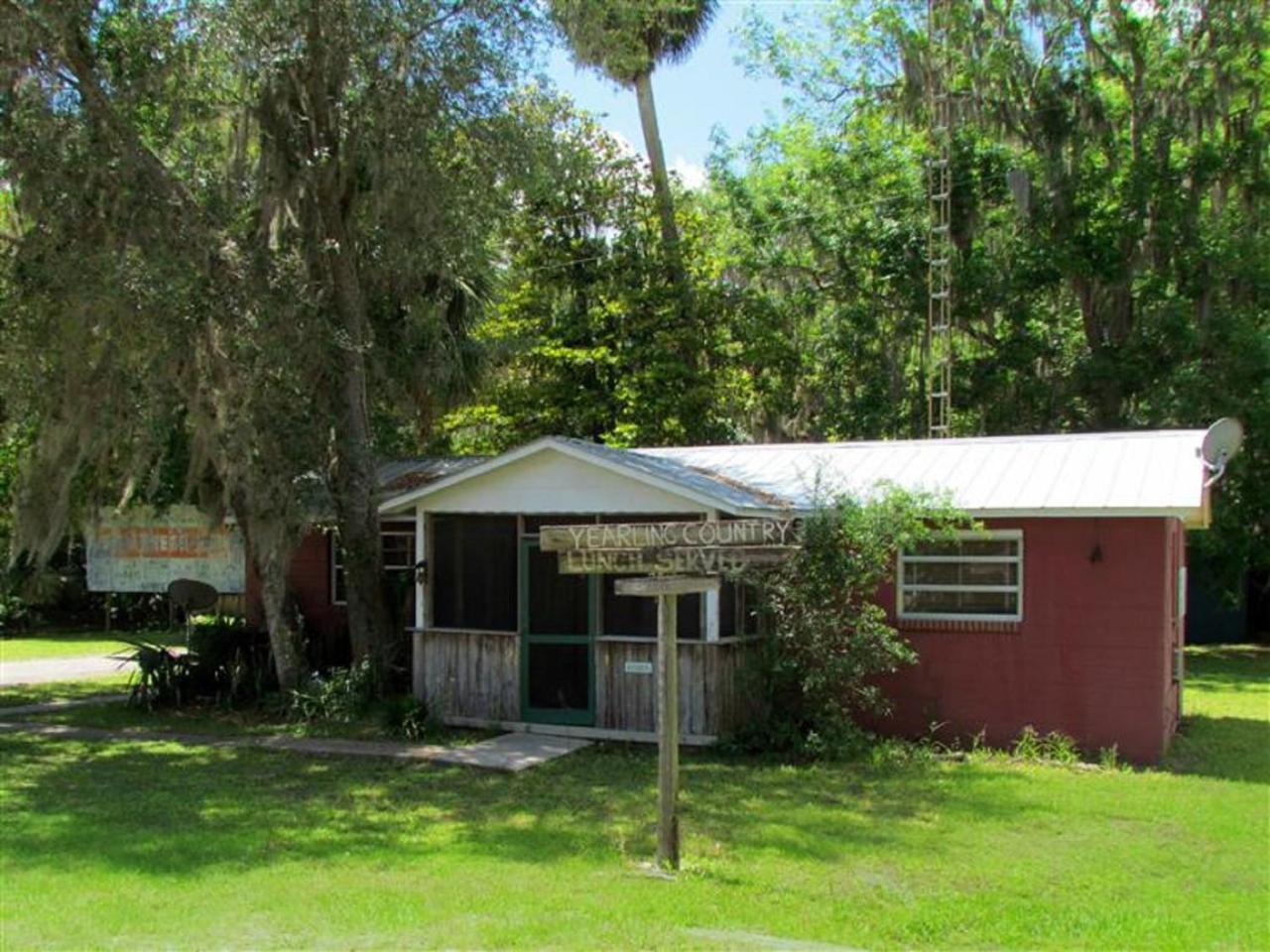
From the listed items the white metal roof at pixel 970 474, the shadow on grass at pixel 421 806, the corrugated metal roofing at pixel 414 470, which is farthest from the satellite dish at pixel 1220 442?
the corrugated metal roofing at pixel 414 470

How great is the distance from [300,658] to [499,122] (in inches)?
273

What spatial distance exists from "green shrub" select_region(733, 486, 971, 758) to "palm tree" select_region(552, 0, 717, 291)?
20.1 feet

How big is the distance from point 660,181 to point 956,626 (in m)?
15.8

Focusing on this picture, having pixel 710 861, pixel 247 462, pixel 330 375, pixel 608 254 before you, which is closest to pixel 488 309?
pixel 608 254

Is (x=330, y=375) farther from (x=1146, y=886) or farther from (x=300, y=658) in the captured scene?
(x=1146, y=886)

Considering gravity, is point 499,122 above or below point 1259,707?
above

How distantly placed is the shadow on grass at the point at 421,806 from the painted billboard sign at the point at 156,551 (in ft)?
29.6

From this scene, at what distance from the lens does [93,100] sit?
38.1ft

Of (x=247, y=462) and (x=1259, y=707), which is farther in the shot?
(x=1259, y=707)

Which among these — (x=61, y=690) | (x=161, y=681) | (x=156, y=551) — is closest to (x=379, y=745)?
(x=161, y=681)

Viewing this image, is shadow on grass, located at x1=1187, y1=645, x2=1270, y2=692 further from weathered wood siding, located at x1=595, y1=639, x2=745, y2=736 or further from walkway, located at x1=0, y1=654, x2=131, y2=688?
walkway, located at x1=0, y1=654, x2=131, y2=688

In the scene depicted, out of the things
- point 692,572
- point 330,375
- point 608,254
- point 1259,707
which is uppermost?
point 608,254

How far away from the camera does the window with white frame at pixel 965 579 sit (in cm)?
1196

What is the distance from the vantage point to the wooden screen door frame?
12758mm
